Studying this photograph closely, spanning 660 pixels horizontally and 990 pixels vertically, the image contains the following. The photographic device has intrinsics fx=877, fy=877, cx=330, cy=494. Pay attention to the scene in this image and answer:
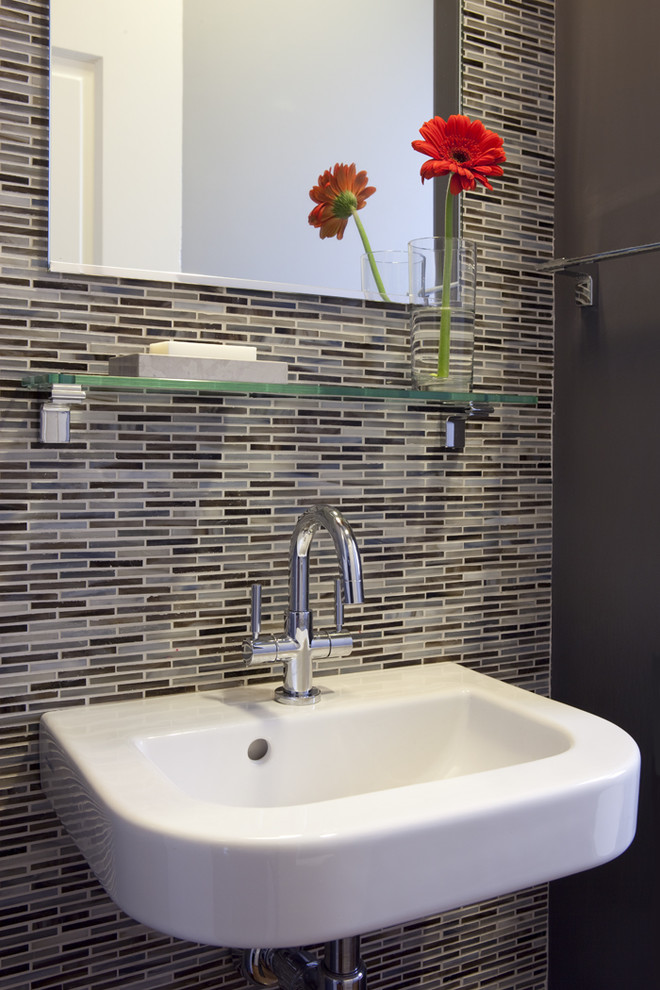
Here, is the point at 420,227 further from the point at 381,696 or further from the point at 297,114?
the point at 381,696

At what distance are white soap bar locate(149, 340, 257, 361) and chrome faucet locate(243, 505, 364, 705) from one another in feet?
0.68

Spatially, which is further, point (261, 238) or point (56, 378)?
point (261, 238)

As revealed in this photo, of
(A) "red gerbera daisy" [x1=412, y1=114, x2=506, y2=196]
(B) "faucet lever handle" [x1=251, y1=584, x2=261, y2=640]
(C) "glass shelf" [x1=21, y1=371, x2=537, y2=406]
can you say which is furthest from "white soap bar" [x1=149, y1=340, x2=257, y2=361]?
(A) "red gerbera daisy" [x1=412, y1=114, x2=506, y2=196]

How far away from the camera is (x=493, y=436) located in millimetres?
1459

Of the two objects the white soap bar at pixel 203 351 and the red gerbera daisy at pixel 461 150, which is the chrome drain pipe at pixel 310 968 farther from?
the red gerbera daisy at pixel 461 150

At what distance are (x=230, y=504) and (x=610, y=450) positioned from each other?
0.63 meters

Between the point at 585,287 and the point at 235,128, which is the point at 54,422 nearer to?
the point at 235,128

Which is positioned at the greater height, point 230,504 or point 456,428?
point 456,428

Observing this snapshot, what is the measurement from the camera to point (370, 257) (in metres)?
1.31

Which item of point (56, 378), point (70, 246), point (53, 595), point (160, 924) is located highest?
point (70, 246)

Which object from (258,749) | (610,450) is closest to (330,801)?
(258,749)

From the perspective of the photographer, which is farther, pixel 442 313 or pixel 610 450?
pixel 610 450

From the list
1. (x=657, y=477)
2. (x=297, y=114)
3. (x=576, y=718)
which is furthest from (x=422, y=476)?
(x=297, y=114)

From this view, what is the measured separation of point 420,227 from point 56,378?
65cm
